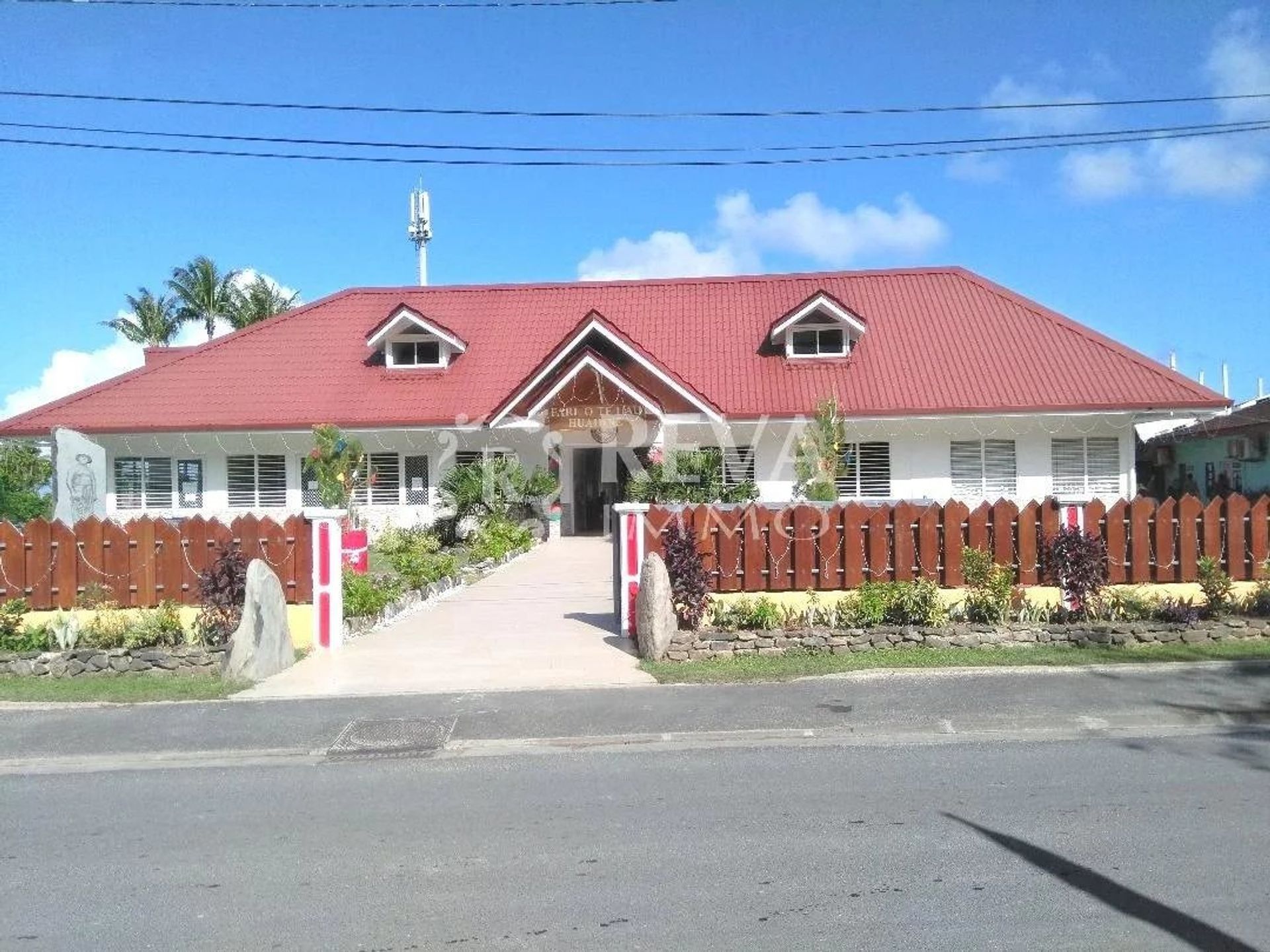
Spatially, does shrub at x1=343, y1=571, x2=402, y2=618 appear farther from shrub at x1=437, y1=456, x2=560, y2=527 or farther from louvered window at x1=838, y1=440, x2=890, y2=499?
louvered window at x1=838, y1=440, x2=890, y2=499

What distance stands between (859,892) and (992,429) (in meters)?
18.3

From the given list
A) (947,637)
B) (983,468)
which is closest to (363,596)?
(947,637)

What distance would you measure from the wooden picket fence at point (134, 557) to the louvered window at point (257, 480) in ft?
37.6

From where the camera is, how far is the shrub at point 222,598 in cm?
1066

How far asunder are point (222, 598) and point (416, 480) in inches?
506

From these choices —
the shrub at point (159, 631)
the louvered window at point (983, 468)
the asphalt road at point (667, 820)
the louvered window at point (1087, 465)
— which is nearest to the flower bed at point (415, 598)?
the shrub at point (159, 631)

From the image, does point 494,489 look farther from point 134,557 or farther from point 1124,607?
point 1124,607

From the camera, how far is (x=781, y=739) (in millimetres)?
7840

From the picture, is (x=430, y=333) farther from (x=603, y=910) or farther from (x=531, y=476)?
(x=603, y=910)

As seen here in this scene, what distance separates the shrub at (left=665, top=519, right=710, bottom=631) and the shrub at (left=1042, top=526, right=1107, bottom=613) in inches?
155

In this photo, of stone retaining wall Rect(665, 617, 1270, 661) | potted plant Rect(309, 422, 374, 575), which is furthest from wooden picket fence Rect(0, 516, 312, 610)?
potted plant Rect(309, 422, 374, 575)

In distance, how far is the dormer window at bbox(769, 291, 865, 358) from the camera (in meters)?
22.7

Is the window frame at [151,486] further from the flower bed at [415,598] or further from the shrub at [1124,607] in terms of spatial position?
the shrub at [1124,607]

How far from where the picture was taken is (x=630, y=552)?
11.3 meters
